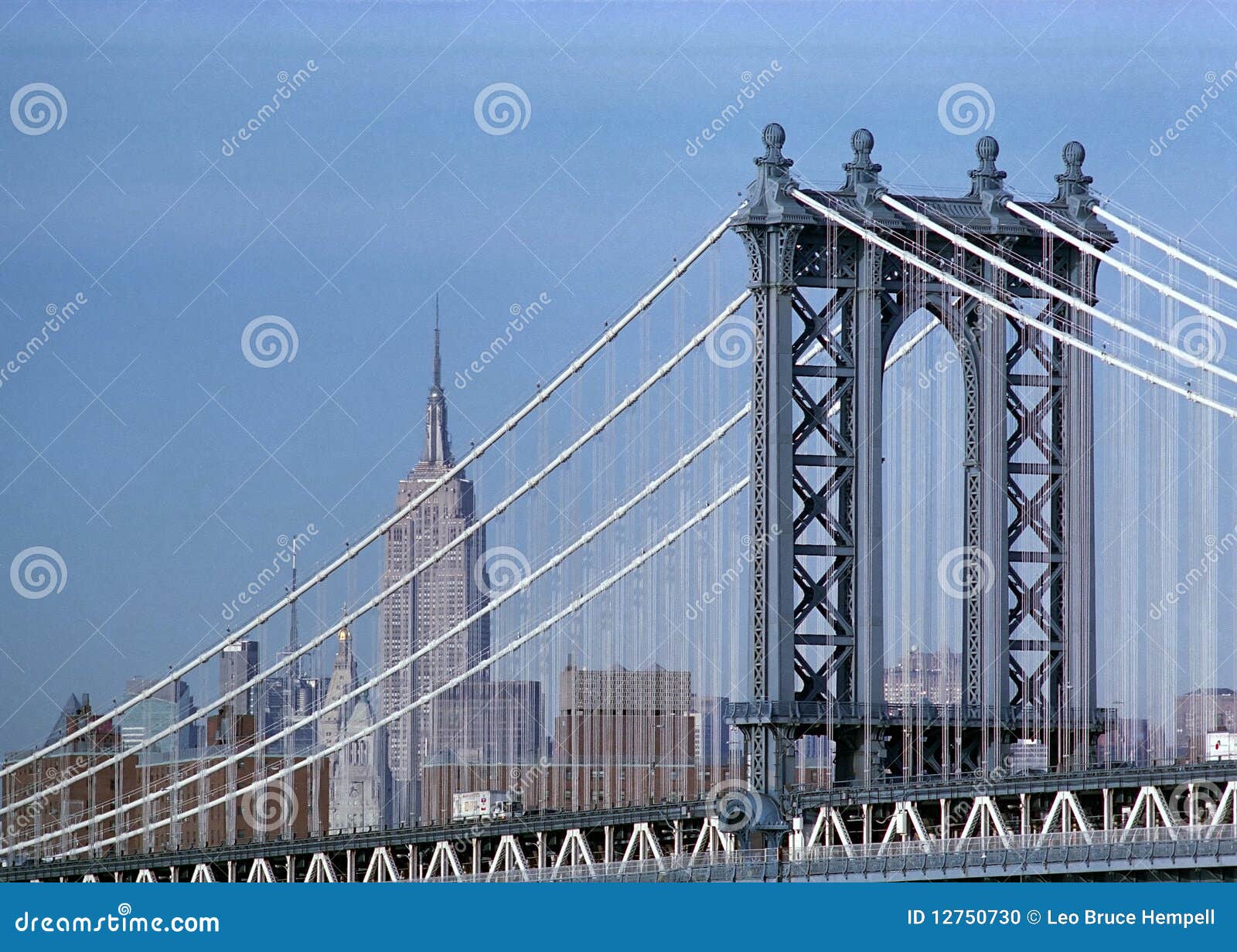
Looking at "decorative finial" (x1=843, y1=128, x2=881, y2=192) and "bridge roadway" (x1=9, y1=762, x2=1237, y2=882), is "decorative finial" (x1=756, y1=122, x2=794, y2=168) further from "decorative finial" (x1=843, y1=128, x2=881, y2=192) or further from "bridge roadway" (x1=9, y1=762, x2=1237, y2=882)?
"bridge roadway" (x1=9, y1=762, x2=1237, y2=882)

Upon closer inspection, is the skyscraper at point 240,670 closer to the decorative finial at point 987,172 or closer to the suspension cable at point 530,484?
the suspension cable at point 530,484

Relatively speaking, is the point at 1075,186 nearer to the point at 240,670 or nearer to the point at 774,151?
the point at 774,151

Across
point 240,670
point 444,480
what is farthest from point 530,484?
point 240,670

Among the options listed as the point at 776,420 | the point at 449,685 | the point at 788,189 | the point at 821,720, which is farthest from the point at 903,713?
the point at 449,685

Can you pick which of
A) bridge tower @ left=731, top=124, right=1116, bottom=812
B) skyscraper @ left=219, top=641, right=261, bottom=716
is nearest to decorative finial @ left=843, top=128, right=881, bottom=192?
bridge tower @ left=731, top=124, right=1116, bottom=812

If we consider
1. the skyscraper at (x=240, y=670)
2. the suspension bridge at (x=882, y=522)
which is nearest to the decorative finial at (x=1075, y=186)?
the suspension bridge at (x=882, y=522)

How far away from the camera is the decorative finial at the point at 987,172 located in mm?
64625

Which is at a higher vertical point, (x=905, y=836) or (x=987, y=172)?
(x=987, y=172)

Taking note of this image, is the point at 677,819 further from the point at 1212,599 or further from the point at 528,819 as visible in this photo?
Answer: the point at 1212,599

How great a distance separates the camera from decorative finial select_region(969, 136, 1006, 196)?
212ft

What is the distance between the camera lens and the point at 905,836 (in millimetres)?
59531

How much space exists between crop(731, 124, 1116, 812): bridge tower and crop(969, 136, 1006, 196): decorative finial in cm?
4

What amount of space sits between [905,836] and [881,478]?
289 inches

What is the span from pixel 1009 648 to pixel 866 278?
8.13m
